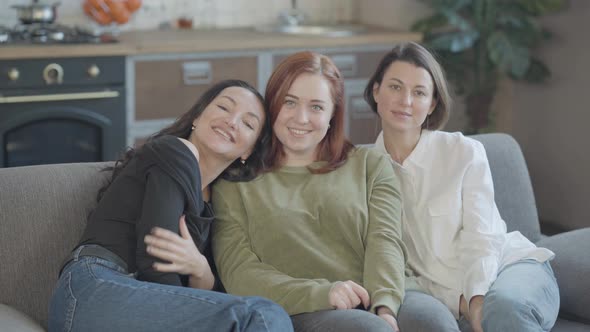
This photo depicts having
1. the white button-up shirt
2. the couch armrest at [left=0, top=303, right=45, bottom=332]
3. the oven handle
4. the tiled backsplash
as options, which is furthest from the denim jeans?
the tiled backsplash

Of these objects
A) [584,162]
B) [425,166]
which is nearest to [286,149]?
[425,166]

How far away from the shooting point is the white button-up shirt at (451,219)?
99.2 inches

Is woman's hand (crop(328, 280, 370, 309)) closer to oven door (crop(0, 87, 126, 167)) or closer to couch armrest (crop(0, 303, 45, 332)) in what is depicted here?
couch armrest (crop(0, 303, 45, 332))

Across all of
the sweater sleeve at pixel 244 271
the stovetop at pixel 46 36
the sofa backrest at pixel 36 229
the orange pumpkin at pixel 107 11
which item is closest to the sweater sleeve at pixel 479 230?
the sweater sleeve at pixel 244 271

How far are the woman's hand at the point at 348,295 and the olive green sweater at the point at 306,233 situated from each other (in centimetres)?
5

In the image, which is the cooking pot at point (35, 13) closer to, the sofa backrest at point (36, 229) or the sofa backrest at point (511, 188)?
the sofa backrest at point (36, 229)

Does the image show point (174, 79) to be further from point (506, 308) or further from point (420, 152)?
point (506, 308)

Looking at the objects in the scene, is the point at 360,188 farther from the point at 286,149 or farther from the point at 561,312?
the point at 561,312

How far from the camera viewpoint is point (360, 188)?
250 centimetres

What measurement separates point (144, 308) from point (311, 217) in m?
0.55

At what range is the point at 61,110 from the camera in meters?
3.87

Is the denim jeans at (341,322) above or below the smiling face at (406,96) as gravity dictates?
below

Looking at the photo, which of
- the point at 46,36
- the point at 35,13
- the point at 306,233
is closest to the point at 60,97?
the point at 46,36

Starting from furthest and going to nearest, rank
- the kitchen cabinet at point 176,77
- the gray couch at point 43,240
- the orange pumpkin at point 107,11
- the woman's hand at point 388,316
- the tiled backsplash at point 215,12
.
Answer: the tiled backsplash at point 215,12 → the orange pumpkin at point 107,11 → the kitchen cabinet at point 176,77 → the gray couch at point 43,240 → the woman's hand at point 388,316
